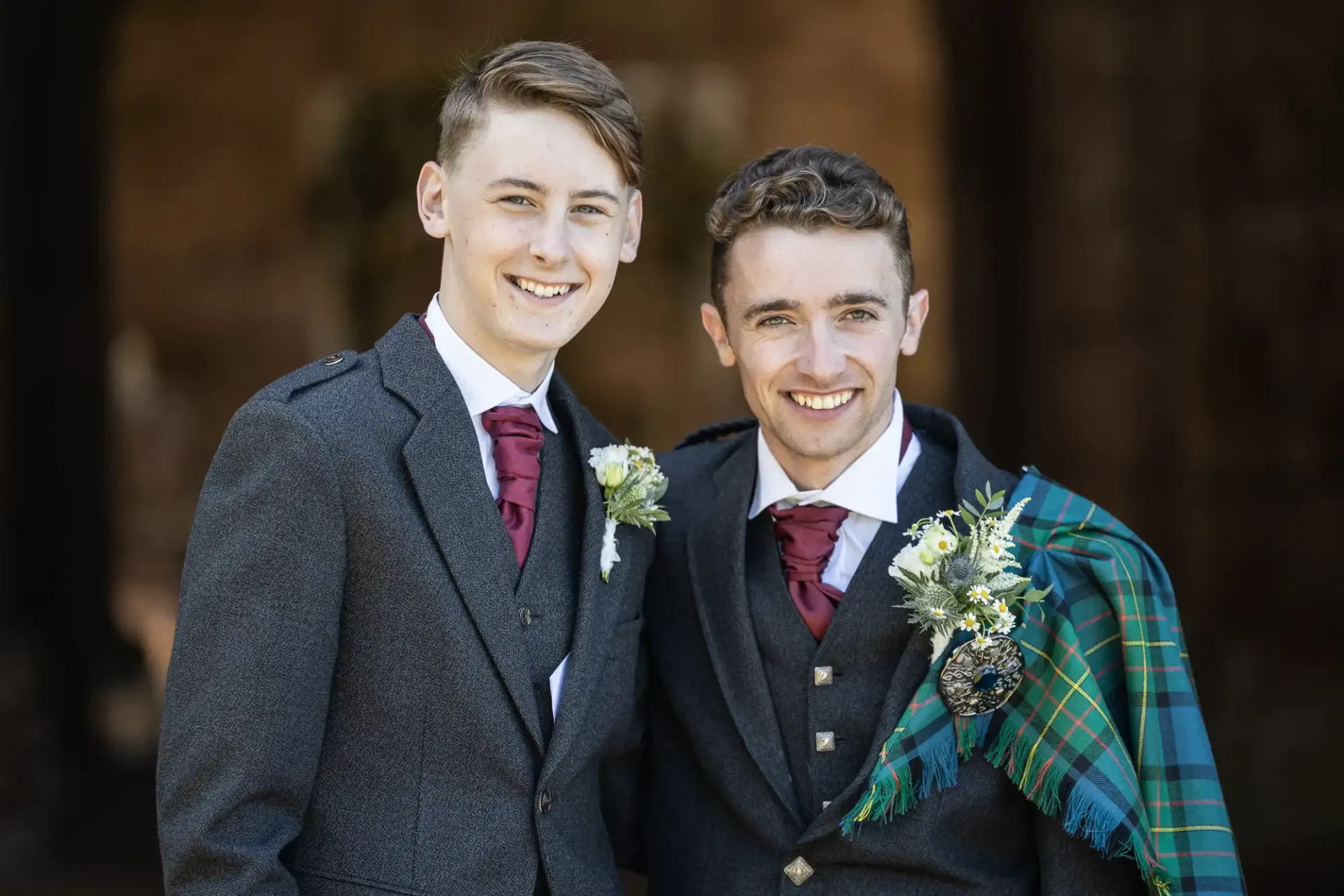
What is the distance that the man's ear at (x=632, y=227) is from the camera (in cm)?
254

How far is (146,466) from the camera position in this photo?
9.97 m

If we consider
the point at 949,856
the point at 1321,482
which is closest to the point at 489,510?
the point at 949,856

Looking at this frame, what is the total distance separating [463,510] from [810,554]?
2.39 feet

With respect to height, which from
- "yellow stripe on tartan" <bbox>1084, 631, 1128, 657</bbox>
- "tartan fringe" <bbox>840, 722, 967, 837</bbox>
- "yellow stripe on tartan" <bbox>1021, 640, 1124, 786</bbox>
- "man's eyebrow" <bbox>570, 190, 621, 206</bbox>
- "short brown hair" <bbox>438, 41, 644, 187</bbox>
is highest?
"short brown hair" <bbox>438, 41, 644, 187</bbox>

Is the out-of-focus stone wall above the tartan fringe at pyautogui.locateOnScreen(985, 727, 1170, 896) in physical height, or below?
above

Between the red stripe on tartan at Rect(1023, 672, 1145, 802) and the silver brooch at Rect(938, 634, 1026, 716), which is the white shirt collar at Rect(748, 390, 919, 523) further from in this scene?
the red stripe on tartan at Rect(1023, 672, 1145, 802)

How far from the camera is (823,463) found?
8.89 feet

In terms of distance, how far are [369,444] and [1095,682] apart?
127 centimetres

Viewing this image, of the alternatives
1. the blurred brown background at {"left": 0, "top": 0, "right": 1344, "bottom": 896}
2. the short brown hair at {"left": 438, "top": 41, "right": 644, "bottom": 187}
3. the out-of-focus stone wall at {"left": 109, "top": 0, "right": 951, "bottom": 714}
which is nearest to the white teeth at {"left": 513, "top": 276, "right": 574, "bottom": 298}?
the short brown hair at {"left": 438, "top": 41, "right": 644, "bottom": 187}

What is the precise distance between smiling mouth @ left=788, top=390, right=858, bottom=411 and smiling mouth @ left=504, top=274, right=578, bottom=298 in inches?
21.1

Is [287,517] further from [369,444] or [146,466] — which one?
[146,466]

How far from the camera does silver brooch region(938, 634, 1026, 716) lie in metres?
2.39

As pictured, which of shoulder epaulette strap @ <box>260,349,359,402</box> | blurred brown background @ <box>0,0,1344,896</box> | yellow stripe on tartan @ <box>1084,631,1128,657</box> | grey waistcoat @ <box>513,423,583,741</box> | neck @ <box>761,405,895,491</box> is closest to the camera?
shoulder epaulette strap @ <box>260,349,359,402</box>

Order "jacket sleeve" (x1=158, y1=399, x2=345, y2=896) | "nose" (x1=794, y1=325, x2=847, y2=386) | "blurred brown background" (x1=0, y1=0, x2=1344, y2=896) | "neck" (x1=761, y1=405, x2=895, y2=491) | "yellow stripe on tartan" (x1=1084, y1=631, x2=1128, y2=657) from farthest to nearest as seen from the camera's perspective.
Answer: "blurred brown background" (x1=0, y1=0, x2=1344, y2=896)
"neck" (x1=761, y1=405, x2=895, y2=491)
"nose" (x1=794, y1=325, x2=847, y2=386)
"yellow stripe on tartan" (x1=1084, y1=631, x2=1128, y2=657)
"jacket sleeve" (x1=158, y1=399, x2=345, y2=896)
